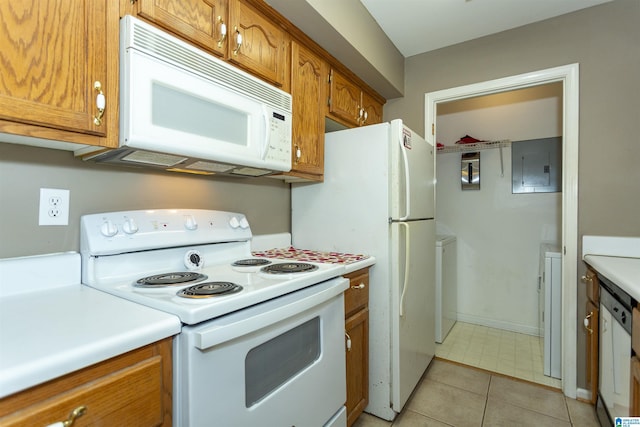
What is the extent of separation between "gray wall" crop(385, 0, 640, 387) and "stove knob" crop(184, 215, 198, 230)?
7.33ft

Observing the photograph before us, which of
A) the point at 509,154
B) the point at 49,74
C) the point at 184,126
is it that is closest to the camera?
the point at 49,74

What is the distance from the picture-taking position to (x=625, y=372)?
48.9 inches

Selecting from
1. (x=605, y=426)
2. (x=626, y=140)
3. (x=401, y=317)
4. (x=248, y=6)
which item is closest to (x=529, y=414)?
(x=605, y=426)

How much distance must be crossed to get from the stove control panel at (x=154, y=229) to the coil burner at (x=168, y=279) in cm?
15

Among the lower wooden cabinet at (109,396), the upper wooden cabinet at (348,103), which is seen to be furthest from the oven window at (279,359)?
the upper wooden cabinet at (348,103)

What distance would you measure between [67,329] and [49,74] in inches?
26.2

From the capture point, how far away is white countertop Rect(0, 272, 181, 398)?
1.83 feet

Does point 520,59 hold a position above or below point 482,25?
below

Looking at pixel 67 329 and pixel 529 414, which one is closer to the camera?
pixel 67 329

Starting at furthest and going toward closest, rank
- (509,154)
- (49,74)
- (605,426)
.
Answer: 1. (509,154)
2. (605,426)
3. (49,74)

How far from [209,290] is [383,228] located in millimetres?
1033

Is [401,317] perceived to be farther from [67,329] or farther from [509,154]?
[509,154]

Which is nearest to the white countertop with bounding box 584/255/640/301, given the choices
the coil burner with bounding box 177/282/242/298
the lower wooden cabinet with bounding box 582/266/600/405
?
the lower wooden cabinet with bounding box 582/266/600/405

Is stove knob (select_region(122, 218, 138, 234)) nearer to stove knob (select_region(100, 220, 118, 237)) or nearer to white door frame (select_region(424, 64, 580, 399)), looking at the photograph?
stove knob (select_region(100, 220, 118, 237))
